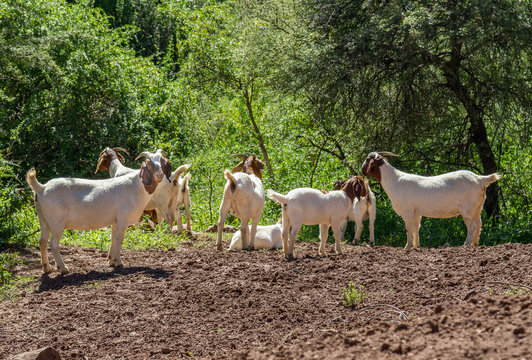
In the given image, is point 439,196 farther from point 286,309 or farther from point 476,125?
point 286,309

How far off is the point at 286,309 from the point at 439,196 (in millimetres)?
5185

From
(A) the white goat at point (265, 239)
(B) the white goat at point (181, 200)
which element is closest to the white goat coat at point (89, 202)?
(A) the white goat at point (265, 239)

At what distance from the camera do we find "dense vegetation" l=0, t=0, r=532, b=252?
13938 mm

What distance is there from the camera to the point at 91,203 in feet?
34.7

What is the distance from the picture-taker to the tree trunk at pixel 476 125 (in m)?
14.7

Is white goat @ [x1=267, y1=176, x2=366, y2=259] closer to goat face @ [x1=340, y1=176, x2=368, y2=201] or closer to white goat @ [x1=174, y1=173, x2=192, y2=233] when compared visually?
goat face @ [x1=340, y1=176, x2=368, y2=201]

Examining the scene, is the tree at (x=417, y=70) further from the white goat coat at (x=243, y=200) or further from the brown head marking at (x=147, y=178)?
the brown head marking at (x=147, y=178)

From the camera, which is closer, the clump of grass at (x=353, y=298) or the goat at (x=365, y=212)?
the clump of grass at (x=353, y=298)

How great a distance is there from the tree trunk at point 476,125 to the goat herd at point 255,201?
2.90 meters

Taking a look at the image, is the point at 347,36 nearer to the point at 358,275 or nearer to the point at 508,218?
the point at 508,218

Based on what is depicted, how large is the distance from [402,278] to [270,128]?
13.1 m

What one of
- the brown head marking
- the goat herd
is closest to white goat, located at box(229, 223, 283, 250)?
the goat herd

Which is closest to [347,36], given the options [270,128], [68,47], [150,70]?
[270,128]

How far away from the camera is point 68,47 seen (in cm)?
1902
